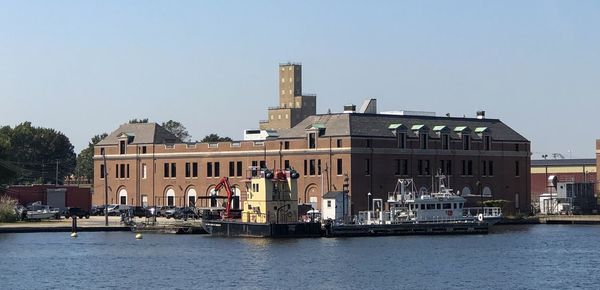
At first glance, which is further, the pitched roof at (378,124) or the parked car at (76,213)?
the parked car at (76,213)

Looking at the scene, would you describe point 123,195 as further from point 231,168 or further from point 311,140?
point 311,140

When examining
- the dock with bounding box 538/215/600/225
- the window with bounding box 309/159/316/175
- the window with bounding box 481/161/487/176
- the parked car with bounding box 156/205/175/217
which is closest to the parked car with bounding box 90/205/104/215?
the parked car with bounding box 156/205/175/217

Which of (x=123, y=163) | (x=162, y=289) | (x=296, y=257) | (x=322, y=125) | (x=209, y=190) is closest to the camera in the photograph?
(x=162, y=289)

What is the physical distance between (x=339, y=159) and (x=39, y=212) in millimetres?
32252

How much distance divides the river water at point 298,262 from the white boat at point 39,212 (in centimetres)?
1784

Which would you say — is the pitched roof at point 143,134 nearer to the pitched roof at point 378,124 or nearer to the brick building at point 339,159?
the brick building at point 339,159

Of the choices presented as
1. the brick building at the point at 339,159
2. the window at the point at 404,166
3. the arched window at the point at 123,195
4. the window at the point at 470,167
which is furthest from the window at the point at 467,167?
the arched window at the point at 123,195

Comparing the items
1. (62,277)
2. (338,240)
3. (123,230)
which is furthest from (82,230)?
(62,277)

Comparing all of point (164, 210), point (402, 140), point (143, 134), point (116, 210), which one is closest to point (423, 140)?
point (402, 140)

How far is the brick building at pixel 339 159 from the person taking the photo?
138 metres

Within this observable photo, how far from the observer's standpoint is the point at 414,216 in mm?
117438

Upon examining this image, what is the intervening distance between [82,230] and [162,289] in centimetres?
5118

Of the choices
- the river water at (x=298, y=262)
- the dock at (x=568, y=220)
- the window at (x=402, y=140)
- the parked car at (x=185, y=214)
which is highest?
the window at (x=402, y=140)

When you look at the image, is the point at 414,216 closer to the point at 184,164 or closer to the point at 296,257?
the point at 296,257
